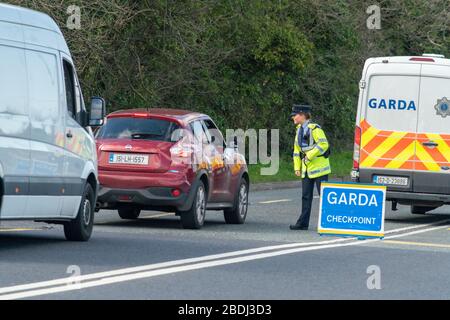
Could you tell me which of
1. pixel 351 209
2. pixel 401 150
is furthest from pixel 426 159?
pixel 351 209

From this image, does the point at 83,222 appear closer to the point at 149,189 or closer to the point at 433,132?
the point at 149,189

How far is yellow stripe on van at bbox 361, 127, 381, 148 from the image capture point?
72.2 ft

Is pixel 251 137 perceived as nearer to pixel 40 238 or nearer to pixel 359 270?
pixel 40 238

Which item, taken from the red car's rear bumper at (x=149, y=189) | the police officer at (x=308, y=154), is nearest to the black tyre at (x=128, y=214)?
the red car's rear bumper at (x=149, y=189)

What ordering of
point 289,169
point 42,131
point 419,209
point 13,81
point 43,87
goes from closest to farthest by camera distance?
point 13,81 → point 42,131 → point 43,87 → point 419,209 → point 289,169

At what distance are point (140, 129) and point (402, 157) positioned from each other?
5.35m

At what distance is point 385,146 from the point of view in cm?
2191

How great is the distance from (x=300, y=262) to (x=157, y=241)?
275 centimetres

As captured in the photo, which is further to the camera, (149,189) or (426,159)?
(426,159)

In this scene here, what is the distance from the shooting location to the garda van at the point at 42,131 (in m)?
13.5

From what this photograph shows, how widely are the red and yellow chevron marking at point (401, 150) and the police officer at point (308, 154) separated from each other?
2.77 metres

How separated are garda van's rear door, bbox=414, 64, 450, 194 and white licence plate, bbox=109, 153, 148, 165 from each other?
5550mm
